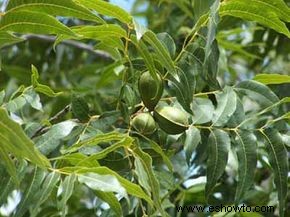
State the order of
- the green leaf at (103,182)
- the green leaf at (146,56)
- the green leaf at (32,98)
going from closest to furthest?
1. the green leaf at (103,182)
2. the green leaf at (146,56)
3. the green leaf at (32,98)

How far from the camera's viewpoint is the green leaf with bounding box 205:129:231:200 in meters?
1.19

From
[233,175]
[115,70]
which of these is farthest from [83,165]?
[233,175]

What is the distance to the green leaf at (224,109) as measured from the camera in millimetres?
1230

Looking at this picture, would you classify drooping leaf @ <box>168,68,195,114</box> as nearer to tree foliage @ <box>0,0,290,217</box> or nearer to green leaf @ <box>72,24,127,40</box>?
tree foliage @ <box>0,0,290,217</box>

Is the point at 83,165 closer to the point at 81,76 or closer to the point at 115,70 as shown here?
the point at 115,70

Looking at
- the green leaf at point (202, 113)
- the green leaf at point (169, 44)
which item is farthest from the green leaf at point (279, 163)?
the green leaf at point (169, 44)

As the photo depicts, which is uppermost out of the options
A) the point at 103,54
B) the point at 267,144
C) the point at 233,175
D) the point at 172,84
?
the point at 172,84

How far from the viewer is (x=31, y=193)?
111cm

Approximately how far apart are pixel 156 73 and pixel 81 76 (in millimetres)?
1365

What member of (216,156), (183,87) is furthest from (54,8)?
(216,156)

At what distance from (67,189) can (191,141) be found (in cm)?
26

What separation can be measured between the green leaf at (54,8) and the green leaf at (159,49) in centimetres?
9

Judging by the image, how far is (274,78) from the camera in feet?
4.19

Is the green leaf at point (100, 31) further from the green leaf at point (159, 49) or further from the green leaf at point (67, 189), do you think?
the green leaf at point (67, 189)
